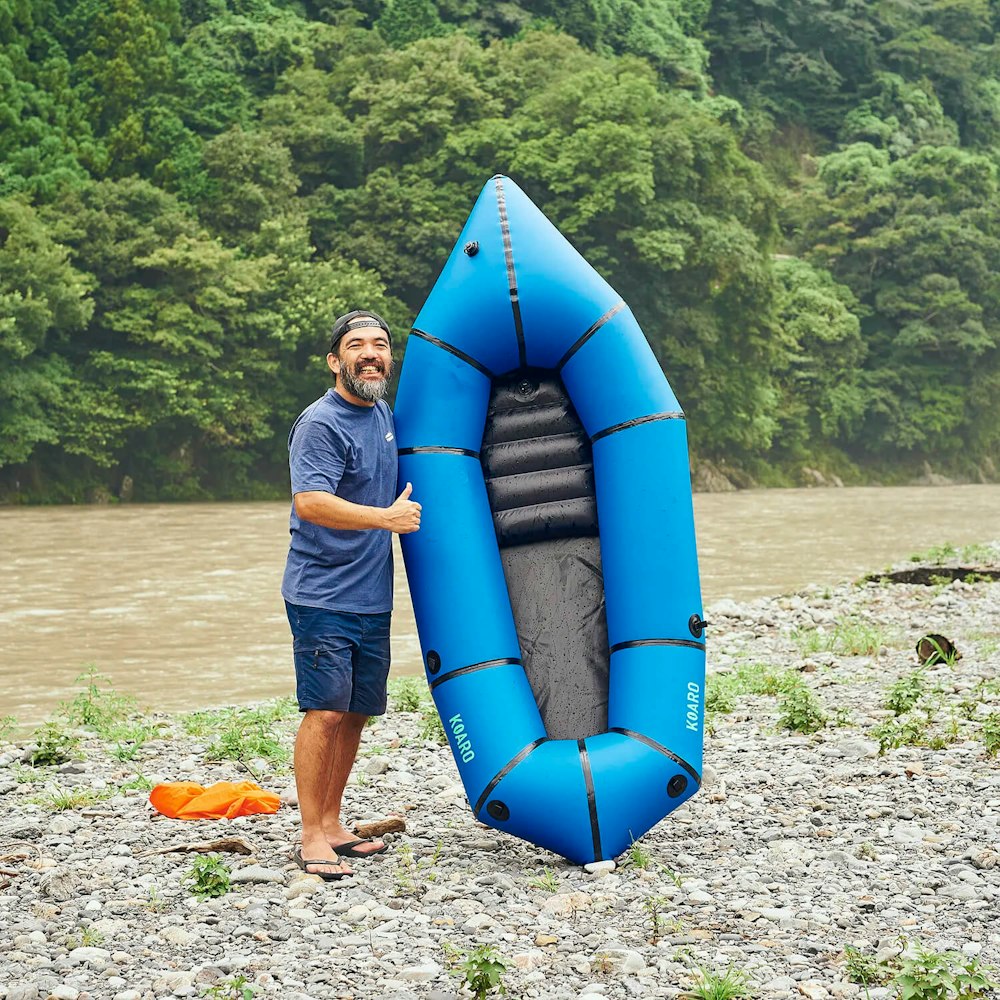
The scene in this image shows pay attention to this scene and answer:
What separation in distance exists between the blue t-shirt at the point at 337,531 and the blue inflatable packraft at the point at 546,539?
30cm

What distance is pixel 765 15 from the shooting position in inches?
2005

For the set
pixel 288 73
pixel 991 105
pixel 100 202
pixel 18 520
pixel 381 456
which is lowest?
pixel 18 520

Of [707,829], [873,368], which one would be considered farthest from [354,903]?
[873,368]

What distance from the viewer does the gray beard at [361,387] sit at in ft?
12.9

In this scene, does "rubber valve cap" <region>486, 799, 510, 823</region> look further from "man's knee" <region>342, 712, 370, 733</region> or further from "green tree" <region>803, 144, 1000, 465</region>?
"green tree" <region>803, 144, 1000, 465</region>

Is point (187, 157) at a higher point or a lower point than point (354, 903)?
higher

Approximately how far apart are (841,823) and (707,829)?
1.29 feet

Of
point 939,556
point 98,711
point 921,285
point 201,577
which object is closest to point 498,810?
point 98,711

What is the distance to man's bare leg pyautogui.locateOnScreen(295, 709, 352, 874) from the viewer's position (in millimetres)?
3857

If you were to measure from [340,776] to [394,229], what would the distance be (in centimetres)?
2670

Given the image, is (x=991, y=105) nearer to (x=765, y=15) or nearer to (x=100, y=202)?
(x=765, y=15)

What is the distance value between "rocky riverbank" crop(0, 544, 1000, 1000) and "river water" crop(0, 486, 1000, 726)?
2.98 meters

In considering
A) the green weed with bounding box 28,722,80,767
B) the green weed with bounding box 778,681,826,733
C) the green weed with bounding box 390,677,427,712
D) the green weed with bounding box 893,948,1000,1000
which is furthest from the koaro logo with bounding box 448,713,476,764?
the green weed with bounding box 390,677,427,712

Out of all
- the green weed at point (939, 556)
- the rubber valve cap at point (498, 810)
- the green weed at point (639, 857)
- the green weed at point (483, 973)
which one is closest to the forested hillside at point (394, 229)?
the green weed at point (939, 556)
